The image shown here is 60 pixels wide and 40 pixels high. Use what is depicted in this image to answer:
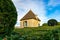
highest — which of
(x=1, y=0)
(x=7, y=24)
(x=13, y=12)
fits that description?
(x=1, y=0)

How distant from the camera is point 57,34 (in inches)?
587

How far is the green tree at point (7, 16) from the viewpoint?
52.6ft

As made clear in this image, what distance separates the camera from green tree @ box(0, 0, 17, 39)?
1605 cm

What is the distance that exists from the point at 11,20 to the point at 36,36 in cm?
286

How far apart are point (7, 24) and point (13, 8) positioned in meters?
1.46

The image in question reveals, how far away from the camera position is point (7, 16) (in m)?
16.4

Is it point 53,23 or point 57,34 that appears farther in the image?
point 53,23

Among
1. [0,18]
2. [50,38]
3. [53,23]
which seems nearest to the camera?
[50,38]

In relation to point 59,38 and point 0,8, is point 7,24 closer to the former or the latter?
point 0,8

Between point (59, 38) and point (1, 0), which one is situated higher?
point (1, 0)

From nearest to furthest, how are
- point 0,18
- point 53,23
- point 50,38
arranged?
point 50,38
point 0,18
point 53,23

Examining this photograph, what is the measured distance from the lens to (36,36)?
1463cm

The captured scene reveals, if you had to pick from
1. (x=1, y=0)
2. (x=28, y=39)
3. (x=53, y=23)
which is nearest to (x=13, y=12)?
(x=1, y=0)

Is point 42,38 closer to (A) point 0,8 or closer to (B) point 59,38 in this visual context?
(B) point 59,38
